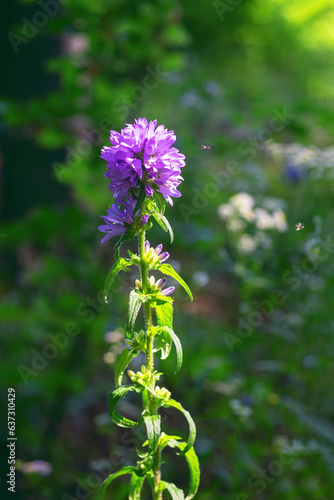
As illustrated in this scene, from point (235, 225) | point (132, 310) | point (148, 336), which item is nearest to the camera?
point (132, 310)

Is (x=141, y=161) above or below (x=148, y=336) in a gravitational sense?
above

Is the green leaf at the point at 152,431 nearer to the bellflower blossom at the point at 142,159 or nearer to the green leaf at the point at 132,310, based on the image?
the green leaf at the point at 132,310

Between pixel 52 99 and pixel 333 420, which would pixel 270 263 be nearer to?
pixel 333 420

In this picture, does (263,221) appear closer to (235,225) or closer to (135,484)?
(235,225)

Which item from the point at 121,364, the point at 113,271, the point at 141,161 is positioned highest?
the point at 141,161

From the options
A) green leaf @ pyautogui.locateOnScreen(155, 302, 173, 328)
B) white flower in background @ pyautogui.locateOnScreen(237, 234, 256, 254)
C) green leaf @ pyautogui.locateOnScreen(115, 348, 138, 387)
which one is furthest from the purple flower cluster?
white flower in background @ pyautogui.locateOnScreen(237, 234, 256, 254)

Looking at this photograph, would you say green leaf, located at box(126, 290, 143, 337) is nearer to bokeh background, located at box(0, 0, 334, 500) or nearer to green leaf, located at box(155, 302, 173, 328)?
green leaf, located at box(155, 302, 173, 328)

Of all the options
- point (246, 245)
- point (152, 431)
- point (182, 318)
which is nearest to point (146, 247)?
point (152, 431)

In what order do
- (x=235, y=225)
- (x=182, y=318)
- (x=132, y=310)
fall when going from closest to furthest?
(x=132, y=310) → (x=235, y=225) → (x=182, y=318)

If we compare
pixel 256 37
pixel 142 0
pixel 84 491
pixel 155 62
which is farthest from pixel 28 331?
pixel 256 37
